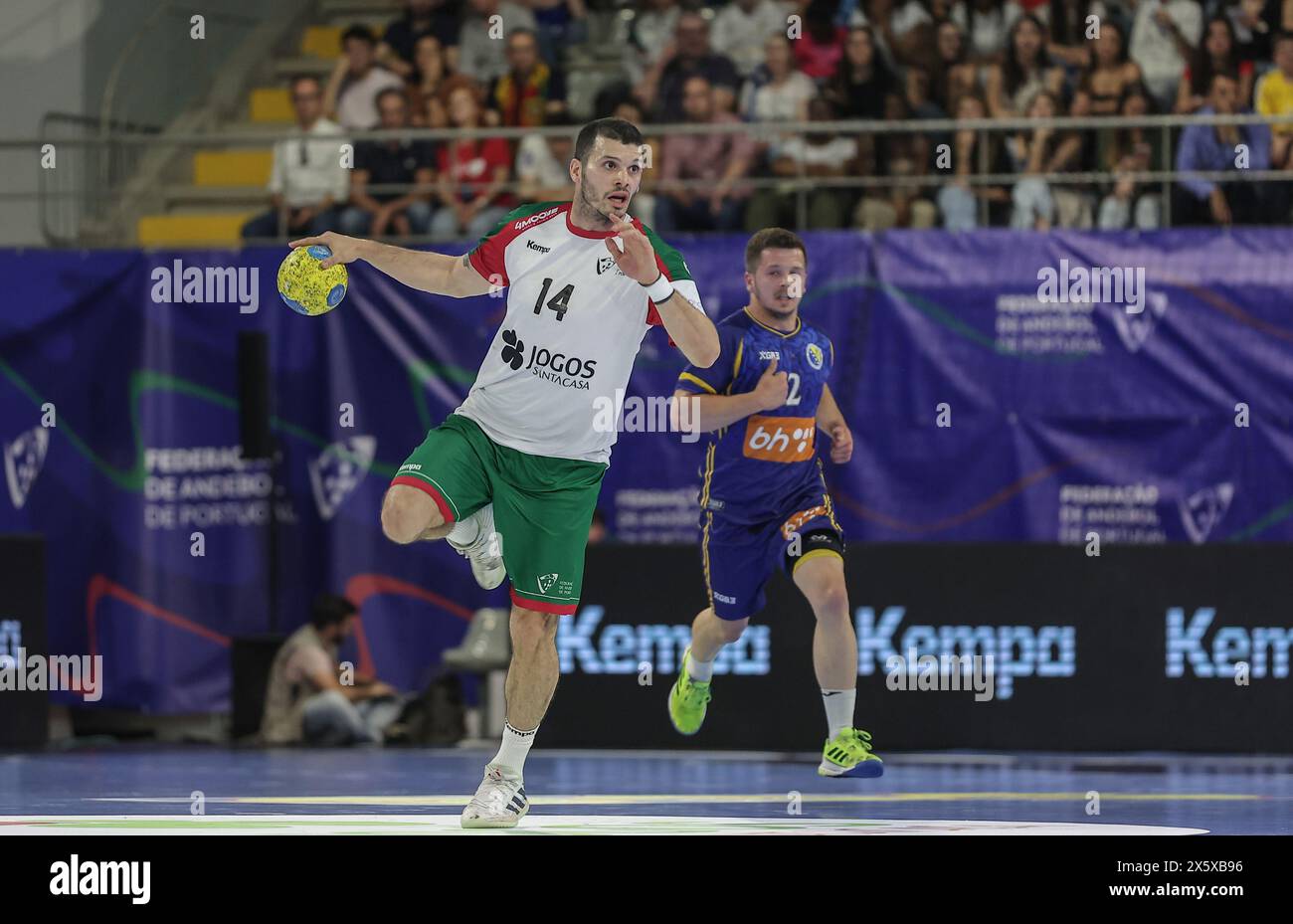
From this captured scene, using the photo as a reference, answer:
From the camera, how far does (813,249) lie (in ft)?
47.4

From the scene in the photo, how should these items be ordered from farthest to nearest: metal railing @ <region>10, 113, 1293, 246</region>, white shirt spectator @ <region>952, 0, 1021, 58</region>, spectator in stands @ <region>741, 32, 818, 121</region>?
1. white shirt spectator @ <region>952, 0, 1021, 58</region>
2. spectator in stands @ <region>741, 32, 818, 121</region>
3. metal railing @ <region>10, 113, 1293, 246</region>

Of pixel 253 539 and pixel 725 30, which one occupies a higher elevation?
pixel 725 30

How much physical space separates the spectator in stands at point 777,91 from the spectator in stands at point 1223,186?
3005 millimetres

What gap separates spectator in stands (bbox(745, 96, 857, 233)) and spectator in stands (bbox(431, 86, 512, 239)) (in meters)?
2.00

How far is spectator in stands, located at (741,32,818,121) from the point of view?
15852 millimetres

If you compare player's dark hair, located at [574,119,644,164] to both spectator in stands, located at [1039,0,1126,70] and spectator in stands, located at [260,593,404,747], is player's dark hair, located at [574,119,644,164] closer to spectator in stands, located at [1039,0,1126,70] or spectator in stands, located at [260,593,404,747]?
spectator in stands, located at [260,593,404,747]

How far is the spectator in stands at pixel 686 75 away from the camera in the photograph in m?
15.8

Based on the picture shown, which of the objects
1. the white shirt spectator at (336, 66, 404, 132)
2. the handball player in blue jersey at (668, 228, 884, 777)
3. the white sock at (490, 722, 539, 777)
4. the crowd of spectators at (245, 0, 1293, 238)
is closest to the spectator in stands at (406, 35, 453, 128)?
the crowd of spectators at (245, 0, 1293, 238)

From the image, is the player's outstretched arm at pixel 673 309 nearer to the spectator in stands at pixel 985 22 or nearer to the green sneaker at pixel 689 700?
the green sneaker at pixel 689 700

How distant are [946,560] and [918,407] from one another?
175 cm

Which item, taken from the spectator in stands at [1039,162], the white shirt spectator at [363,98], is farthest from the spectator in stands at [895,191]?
the white shirt spectator at [363,98]
